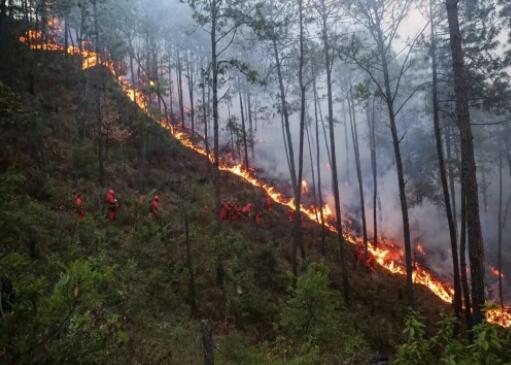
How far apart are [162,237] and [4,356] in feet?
41.3

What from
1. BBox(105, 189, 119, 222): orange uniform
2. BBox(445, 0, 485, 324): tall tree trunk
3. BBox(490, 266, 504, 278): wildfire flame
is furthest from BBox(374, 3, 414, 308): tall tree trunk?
BBox(490, 266, 504, 278): wildfire flame

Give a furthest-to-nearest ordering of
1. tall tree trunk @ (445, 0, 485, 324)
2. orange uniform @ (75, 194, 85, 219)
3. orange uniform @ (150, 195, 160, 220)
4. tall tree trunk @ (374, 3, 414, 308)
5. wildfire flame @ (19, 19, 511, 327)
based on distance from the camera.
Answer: wildfire flame @ (19, 19, 511, 327), orange uniform @ (150, 195, 160, 220), orange uniform @ (75, 194, 85, 219), tall tree trunk @ (374, 3, 414, 308), tall tree trunk @ (445, 0, 485, 324)

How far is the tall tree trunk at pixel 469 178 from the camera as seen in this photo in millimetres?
7605

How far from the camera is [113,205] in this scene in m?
15.4

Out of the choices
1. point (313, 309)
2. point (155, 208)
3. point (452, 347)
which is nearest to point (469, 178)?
point (452, 347)

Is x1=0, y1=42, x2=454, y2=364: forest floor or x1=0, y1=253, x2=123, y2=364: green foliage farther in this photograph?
x1=0, y1=42, x2=454, y2=364: forest floor

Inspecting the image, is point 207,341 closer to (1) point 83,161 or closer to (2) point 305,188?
(1) point 83,161

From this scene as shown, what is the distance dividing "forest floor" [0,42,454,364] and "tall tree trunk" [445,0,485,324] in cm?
370

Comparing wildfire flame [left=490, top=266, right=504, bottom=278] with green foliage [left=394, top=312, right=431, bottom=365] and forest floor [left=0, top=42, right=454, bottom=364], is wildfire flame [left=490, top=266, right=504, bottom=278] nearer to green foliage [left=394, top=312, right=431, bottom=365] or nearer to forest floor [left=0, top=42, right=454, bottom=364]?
forest floor [left=0, top=42, right=454, bottom=364]

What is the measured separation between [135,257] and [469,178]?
1078 centimetres

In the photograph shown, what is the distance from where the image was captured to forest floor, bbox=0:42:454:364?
14.0 feet

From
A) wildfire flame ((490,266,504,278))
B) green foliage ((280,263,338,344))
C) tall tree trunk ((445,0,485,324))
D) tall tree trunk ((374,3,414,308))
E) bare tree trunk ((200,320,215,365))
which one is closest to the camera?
bare tree trunk ((200,320,215,365))

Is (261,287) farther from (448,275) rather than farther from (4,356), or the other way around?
(448,275)

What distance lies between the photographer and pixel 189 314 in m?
12.1
